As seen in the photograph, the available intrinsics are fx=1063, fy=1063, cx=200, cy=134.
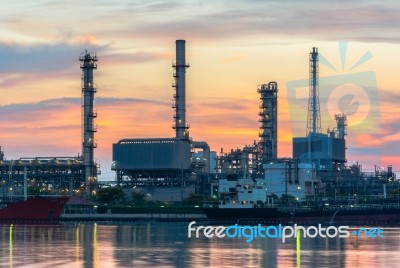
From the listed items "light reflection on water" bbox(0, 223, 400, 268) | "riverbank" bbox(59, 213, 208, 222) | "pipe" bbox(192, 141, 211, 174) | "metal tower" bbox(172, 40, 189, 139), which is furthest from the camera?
"pipe" bbox(192, 141, 211, 174)

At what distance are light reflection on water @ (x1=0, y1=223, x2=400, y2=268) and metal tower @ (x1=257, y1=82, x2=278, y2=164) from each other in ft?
271

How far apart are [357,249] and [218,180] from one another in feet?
299

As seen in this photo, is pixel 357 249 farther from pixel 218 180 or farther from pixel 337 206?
pixel 218 180

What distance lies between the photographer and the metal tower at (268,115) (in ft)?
526

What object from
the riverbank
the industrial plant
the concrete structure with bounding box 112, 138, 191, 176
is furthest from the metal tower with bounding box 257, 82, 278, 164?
the riverbank

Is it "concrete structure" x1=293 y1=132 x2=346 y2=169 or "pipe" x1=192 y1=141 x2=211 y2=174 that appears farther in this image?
"concrete structure" x1=293 y1=132 x2=346 y2=169

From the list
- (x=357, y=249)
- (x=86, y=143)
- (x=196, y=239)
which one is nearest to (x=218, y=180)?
(x=86, y=143)

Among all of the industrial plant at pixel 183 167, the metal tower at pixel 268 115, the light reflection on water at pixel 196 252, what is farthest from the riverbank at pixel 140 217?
the light reflection on water at pixel 196 252

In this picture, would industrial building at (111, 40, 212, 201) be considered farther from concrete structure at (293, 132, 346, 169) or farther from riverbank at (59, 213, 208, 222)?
concrete structure at (293, 132, 346, 169)

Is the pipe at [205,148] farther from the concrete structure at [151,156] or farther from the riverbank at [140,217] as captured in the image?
the riverbank at [140,217]

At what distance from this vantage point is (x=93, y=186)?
15200 cm

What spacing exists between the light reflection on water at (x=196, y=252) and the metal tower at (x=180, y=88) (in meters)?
68.7

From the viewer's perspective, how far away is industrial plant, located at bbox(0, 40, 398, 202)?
482ft

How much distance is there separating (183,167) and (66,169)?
1662cm
